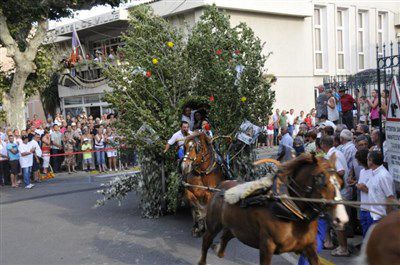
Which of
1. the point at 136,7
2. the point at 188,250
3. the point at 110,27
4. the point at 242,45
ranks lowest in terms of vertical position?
the point at 188,250

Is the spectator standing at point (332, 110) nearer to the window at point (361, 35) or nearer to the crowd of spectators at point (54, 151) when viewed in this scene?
the crowd of spectators at point (54, 151)

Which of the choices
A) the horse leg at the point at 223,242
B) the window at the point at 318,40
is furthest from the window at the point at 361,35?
the horse leg at the point at 223,242

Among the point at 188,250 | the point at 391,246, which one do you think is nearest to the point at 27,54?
the point at 188,250

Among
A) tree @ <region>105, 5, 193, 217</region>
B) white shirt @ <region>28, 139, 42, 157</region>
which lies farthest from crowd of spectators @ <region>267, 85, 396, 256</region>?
white shirt @ <region>28, 139, 42, 157</region>

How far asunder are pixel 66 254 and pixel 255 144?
437 centimetres

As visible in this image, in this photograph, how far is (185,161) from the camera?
856cm

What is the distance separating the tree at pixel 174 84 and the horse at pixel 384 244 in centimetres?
583

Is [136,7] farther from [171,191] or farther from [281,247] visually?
[281,247]

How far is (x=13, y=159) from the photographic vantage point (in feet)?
58.6

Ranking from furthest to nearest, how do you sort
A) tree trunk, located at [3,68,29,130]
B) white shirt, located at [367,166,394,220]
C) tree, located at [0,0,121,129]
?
tree trunk, located at [3,68,29,130]
tree, located at [0,0,121,129]
white shirt, located at [367,166,394,220]

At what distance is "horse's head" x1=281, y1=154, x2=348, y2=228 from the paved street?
253cm

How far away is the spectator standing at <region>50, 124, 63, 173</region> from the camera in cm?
2019

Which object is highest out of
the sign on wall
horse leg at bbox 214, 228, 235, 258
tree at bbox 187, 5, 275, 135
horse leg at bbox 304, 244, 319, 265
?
the sign on wall

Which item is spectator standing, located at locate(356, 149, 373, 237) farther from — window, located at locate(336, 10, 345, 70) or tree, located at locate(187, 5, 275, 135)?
window, located at locate(336, 10, 345, 70)
